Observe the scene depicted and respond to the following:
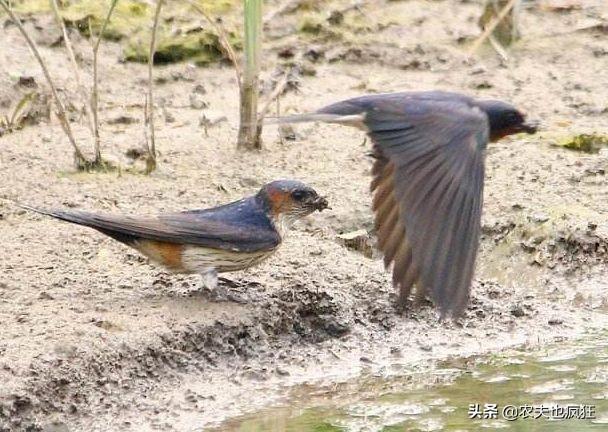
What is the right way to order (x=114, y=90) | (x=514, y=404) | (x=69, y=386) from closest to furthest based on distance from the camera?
(x=69, y=386) → (x=514, y=404) → (x=114, y=90)

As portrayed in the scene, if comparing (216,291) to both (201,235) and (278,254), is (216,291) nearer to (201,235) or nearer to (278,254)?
(201,235)

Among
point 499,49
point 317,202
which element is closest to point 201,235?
point 317,202

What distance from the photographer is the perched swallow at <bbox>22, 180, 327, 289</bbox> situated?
516cm

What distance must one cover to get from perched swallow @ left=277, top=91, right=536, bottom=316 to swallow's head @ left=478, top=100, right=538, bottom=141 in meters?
0.06

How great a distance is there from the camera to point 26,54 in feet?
25.5

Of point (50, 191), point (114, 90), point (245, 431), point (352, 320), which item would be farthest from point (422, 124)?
point (114, 90)

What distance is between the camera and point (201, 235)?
5.20m

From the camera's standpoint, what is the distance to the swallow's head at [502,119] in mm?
5641

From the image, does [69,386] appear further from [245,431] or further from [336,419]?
[336,419]

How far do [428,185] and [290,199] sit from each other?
746 millimetres

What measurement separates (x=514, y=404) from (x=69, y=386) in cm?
144

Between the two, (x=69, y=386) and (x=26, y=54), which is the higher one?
(x=26, y=54)

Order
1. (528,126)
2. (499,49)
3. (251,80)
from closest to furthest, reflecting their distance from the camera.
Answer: (528,126) < (251,80) < (499,49)

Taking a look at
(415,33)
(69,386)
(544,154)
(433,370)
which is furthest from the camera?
(415,33)
